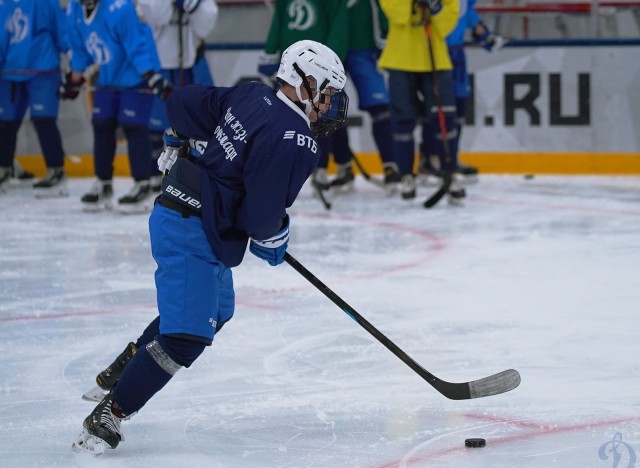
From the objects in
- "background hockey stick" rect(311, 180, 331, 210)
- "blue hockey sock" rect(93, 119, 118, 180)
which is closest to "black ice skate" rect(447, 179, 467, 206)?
"background hockey stick" rect(311, 180, 331, 210)

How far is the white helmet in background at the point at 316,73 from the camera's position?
2859mm

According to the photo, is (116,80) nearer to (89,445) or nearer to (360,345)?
(360,345)

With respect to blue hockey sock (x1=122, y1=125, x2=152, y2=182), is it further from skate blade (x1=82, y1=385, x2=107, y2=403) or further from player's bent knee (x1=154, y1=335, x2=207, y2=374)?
player's bent knee (x1=154, y1=335, x2=207, y2=374)

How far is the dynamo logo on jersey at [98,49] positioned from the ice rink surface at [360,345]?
88 cm

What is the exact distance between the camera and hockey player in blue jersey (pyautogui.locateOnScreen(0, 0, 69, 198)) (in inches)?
305

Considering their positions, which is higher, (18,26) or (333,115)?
(333,115)

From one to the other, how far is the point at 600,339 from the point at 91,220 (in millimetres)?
3631

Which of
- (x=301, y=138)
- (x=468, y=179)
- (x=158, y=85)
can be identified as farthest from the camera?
(x=468, y=179)

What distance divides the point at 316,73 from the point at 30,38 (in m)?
5.29

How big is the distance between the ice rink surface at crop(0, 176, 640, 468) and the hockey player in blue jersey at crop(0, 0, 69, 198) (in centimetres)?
108

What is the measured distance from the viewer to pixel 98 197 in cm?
718

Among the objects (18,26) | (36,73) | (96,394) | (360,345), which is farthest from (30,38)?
(96,394)

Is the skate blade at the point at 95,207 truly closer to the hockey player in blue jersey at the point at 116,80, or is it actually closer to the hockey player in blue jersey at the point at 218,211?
the hockey player in blue jersey at the point at 116,80

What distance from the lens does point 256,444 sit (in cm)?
303
